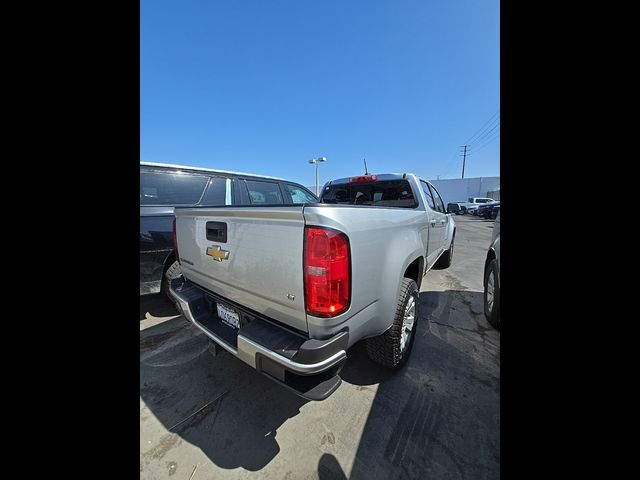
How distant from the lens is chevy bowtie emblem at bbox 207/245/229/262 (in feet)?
6.14

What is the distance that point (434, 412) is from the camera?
1871 mm

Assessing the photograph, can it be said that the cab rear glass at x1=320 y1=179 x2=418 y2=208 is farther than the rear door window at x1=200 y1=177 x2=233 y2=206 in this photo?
No

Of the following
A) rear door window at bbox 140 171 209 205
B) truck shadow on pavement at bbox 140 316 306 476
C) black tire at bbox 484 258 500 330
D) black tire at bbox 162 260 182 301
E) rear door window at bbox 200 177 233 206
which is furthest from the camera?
rear door window at bbox 200 177 233 206

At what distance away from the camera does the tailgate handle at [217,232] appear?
1873mm

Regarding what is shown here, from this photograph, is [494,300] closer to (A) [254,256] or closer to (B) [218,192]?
(A) [254,256]

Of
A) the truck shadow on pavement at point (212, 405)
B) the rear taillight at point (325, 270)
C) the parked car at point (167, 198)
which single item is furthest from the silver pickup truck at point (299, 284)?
the parked car at point (167, 198)

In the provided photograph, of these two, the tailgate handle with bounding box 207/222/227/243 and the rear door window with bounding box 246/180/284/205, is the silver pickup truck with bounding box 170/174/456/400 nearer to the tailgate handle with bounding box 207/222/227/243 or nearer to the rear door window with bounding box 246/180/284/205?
the tailgate handle with bounding box 207/222/227/243

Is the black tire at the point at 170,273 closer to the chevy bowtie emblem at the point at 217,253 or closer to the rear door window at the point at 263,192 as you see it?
the chevy bowtie emblem at the point at 217,253

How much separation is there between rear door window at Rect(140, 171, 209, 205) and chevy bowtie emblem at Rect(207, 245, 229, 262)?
205 cm

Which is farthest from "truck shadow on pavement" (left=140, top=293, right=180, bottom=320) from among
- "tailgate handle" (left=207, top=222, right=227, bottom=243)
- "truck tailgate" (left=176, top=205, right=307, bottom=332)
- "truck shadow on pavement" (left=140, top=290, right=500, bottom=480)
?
"tailgate handle" (left=207, top=222, right=227, bottom=243)

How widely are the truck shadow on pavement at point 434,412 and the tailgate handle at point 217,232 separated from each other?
1.75 meters
